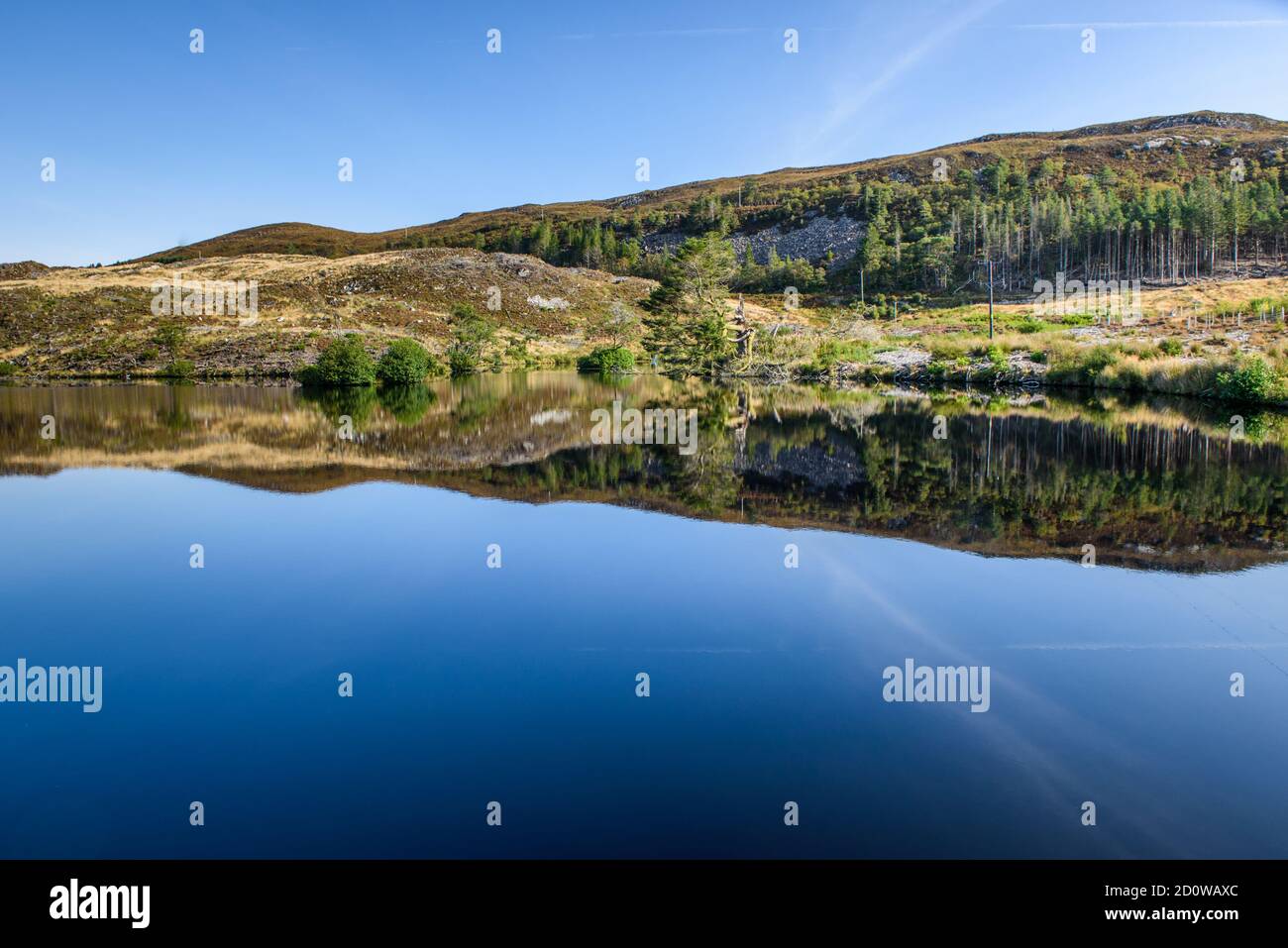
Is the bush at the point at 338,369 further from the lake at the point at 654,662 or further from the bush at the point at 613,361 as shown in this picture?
the lake at the point at 654,662

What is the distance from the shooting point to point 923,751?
4184 millimetres

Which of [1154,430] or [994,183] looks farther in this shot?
[994,183]

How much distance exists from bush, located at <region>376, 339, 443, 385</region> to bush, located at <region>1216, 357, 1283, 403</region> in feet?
104

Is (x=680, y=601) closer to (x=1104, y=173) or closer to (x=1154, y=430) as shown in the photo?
(x=1154, y=430)

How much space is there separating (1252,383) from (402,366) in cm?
3230

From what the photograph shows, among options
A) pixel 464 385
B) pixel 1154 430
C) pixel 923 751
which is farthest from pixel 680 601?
pixel 464 385

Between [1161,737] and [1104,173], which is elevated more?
[1104,173]

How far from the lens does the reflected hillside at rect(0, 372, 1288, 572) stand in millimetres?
9445

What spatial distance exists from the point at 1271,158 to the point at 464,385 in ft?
384

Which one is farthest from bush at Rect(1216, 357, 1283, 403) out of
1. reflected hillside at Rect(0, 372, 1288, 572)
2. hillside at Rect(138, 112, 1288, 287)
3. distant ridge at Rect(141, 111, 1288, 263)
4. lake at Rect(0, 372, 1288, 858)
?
distant ridge at Rect(141, 111, 1288, 263)

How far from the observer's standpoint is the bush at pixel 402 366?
124ft
